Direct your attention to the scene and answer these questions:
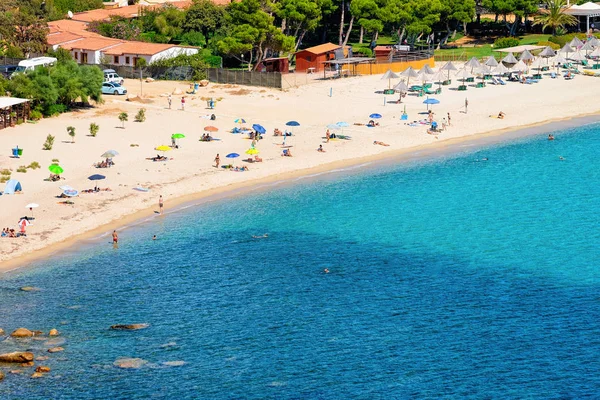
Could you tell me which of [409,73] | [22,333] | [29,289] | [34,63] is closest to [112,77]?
[34,63]

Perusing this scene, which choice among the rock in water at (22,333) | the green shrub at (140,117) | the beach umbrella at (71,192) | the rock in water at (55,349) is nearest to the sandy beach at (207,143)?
the beach umbrella at (71,192)

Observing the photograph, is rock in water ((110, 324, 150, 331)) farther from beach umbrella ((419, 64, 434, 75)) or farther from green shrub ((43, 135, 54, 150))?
beach umbrella ((419, 64, 434, 75))

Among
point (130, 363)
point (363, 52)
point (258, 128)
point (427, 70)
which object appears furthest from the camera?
point (363, 52)

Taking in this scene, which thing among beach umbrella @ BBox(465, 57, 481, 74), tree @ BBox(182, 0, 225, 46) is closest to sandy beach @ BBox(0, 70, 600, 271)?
beach umbrella @ BBox(465, 57, 481, 74)

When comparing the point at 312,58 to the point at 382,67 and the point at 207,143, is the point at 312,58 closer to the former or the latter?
the point at 382,67

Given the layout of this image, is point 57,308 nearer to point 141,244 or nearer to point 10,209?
point 141,244

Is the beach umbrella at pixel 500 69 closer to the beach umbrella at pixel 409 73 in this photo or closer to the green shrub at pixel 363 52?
the beach umbrella at pixel 409 73
